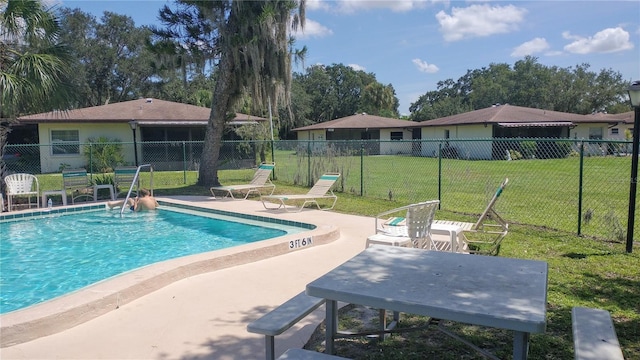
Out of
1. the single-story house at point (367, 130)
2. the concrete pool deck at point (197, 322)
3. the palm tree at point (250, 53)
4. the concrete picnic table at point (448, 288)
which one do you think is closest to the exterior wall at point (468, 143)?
the single-story house at point (367, 130)

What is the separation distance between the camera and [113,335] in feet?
12.6

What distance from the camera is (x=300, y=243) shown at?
22.6ft

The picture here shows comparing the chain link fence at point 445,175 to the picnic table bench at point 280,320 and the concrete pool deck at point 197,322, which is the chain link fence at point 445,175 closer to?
the concrete pool deck at point 197,322

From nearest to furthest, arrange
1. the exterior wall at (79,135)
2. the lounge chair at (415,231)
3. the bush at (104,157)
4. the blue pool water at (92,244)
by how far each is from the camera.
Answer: the lounge chair at (415,231) < the blue pool water at (92,244) < the bush at (104,157) < the exterior wall at (79,135)

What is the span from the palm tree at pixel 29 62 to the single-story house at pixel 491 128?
21.3m

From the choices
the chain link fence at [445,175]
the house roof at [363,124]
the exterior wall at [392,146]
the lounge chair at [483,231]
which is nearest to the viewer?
the lounge chair at [483,231]

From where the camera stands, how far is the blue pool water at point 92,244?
6.21 metres

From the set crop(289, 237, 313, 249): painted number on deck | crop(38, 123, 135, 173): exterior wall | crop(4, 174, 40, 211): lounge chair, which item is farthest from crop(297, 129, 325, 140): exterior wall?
crop(289, 237, 313, 249): painted number on deck

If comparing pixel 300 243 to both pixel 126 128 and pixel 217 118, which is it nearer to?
pixel 217 118

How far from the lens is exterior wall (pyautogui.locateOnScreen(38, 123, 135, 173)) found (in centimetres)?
2103

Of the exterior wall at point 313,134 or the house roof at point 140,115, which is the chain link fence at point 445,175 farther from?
the exterior wall at point 313,134

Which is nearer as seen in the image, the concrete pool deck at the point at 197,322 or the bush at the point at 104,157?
the concrete pool deck at the point at 197,322

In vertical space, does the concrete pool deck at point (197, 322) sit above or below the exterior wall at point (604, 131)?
below

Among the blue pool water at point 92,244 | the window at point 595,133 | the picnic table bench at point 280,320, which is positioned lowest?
the blue pool water at point 92,244
